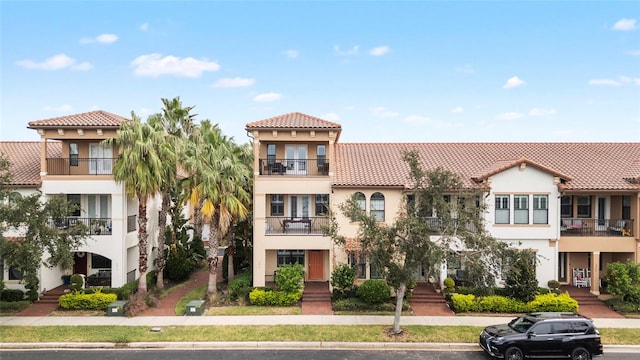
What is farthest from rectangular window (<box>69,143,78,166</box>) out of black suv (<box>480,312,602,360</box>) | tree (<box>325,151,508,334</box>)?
black suv (<box>480,312,602,360</box>)

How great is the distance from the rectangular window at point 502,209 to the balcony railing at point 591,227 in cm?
400

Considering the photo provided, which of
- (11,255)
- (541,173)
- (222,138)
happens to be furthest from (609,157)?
(11,255)

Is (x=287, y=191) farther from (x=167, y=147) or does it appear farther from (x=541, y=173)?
(x=541, y=173)

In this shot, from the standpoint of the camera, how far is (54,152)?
26734mm

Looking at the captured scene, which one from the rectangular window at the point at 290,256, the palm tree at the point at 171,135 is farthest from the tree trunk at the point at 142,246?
the rectangular window at the point at 290,256

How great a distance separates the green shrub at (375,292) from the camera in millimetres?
20828

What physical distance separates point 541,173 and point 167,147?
68.9ft

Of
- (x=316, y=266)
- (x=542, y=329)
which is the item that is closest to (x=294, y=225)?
(x=316, y=266)

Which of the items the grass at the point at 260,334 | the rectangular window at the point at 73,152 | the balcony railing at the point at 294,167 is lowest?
the grass at the point at 260,334

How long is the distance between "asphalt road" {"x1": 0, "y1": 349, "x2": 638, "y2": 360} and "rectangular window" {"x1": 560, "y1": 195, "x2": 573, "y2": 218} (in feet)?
35.9

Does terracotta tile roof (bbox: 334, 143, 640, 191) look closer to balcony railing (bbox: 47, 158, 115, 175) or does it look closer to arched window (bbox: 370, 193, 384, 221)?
arched window (bbox: 370, 193, 384, 221)

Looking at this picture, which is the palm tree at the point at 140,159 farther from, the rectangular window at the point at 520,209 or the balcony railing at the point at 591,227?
the balcony railing at the point at 591,227

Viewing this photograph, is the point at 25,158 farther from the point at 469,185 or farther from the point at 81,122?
the point at 469,185

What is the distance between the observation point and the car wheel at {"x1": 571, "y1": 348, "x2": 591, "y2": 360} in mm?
15086
